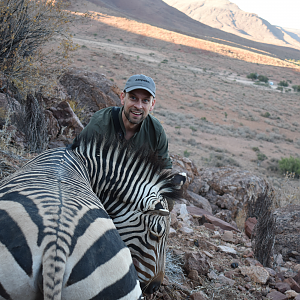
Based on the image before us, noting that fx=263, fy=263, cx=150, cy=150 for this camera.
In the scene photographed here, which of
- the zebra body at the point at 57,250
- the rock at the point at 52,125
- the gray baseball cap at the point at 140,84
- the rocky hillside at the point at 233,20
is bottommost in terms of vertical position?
the rock at the point at 52,125

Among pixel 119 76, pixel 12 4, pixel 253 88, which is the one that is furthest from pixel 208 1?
pixel 12 4

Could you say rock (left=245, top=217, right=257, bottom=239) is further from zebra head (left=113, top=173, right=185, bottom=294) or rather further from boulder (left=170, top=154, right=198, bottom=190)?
zebra head (left=113, top=173, right=185, bottom=294)

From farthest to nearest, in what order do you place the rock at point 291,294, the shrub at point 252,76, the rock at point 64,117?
the shrub at point 252,76 < the rock at point 64,117 < the rock at point 291,294

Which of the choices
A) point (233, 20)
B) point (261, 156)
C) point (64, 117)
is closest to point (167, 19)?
point (233, 20)

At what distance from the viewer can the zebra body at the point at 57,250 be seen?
97cm

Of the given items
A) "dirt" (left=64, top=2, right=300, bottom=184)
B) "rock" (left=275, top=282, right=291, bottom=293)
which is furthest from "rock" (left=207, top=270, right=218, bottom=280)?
"dirt" (left=64, top=2, right=300, bottom=184)

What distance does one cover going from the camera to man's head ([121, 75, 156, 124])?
2641mm

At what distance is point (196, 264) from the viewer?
2.79 metres

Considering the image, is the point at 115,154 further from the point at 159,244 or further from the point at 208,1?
the point at 208,1

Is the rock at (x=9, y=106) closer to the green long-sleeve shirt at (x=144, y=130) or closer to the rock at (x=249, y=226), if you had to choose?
the green long-sleeve shirt at (x=144, y=130)

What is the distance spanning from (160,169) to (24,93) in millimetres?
4928

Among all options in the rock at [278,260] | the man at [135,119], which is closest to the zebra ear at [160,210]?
the man at [135,119]

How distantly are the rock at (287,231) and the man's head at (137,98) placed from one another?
339cm

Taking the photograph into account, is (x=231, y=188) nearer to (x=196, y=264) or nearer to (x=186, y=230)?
(x=186, y=230)
